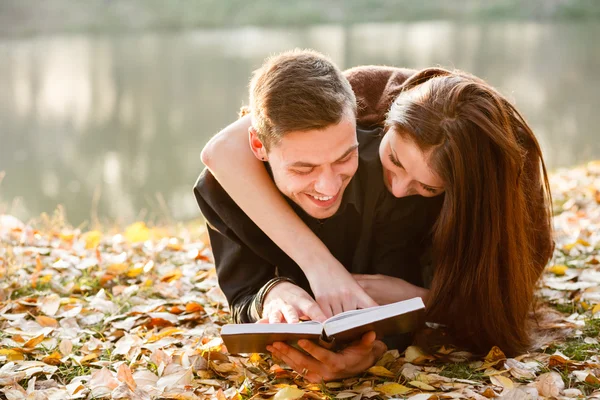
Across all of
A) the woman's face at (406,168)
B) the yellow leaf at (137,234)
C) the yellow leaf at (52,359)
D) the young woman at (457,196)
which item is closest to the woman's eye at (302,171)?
the young woman at (457,196)

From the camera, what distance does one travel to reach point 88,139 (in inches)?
460

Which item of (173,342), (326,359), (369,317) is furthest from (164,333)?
(369,317)

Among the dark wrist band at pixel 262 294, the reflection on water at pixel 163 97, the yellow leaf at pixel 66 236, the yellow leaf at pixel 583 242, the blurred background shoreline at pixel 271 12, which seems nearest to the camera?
the dark wrist band at pixel 262 294

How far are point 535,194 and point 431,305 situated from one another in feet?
2.22

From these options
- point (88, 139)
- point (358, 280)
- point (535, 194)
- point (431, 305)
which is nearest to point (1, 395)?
point (358, 280)

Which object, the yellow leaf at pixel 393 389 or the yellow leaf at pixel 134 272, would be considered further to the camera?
the yellow leaf at pixel 134 272

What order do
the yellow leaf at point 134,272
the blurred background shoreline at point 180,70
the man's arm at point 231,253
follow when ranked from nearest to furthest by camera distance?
1. the man's arm at point 231,253
2. the yellow leaf at point 134,272
3. the blurred background shoreline at point 180,70

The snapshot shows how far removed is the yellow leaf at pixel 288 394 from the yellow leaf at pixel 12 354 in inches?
43.1

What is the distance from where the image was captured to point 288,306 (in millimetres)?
2408

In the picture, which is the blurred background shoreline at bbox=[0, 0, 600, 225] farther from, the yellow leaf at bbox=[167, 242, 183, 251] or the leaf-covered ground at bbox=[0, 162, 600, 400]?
the leaf-covered ground at bbox=[0, 162, 600, 400]

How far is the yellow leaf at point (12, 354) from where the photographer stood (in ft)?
8.84

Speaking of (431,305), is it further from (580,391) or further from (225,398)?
(225,398)

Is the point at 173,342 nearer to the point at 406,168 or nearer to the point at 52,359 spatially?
the point at 52,359

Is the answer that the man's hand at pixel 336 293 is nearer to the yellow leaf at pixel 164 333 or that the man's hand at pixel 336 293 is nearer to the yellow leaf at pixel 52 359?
the yellow leaf at pixel 164 333
